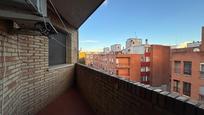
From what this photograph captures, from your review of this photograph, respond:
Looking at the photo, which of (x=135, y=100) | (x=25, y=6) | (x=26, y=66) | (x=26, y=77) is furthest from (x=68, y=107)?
(x=25, y=6)

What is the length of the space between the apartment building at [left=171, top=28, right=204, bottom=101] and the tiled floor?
42.7 ft

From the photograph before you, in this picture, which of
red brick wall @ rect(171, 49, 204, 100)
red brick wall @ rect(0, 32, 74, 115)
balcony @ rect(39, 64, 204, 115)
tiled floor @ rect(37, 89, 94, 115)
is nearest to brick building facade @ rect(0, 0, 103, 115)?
red brick wall @ rect(0, 32, 74, 115)

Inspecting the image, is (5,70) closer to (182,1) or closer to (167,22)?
(182,1)

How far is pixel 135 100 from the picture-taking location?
1769 millimetres

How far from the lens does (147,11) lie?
70.5ft

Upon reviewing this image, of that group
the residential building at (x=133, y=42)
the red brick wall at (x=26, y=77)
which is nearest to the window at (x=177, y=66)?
the residential building at (x=133, y=42)

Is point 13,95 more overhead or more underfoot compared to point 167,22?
more underfoot

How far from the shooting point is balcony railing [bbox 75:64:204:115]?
1.16 meters

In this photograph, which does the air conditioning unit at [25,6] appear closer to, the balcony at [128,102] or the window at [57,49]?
the balcony at [128,102]

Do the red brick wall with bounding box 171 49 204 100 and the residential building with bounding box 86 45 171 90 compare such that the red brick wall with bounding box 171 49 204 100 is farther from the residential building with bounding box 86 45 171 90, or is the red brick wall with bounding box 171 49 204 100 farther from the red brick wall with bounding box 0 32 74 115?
the red brick wall with bounding box 0 32 74 115

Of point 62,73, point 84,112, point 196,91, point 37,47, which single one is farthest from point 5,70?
point 196,91

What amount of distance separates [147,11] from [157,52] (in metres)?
9.77

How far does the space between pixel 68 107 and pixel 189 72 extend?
624 inches

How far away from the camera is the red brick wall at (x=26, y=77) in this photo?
2.08 m
